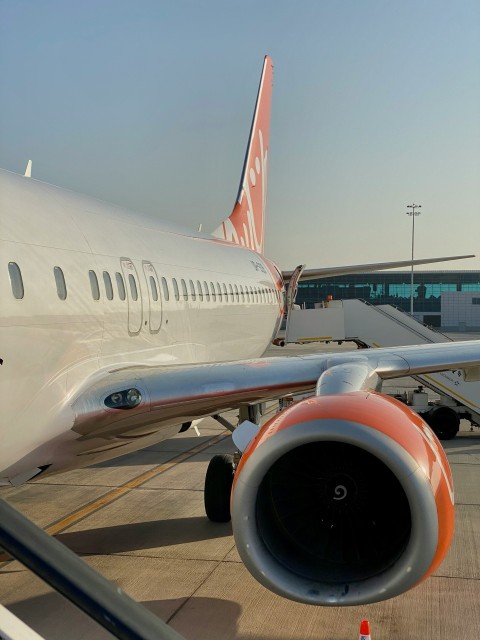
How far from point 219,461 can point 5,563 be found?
314 centimetres

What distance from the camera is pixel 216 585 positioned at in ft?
25.3

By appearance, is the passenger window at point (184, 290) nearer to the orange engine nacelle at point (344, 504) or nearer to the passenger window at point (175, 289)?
the passenger window at point (175, 289)

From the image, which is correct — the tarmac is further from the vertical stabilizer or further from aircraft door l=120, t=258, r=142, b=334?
the vertical stabilizer

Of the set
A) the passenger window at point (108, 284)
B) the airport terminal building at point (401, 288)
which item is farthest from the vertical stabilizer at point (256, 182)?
the airport terminal building at point (401, 288)

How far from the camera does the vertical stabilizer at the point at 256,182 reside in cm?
1845

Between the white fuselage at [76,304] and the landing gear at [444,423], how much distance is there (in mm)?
7017

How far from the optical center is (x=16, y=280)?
6.14 m

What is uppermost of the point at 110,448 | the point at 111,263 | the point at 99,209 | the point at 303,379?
the point at 99,209

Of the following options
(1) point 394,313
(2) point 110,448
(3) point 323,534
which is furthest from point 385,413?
(1) point 394,313

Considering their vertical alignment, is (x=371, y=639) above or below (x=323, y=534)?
below

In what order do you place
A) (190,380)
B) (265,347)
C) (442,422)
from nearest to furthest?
(190,380), (265,347), (442,422)

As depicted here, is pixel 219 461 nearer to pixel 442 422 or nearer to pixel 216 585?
pixel 216 585

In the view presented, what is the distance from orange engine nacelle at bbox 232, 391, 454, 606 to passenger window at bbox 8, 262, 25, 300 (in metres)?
2.25

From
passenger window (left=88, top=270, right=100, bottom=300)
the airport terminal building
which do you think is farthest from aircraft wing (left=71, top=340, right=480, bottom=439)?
the airport terminal building
